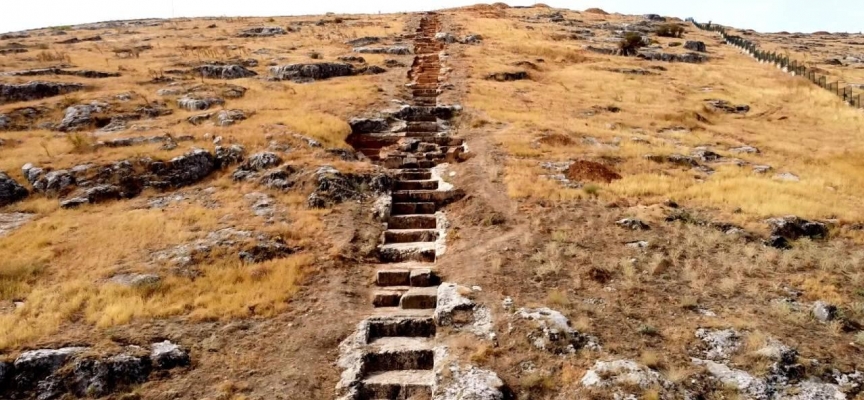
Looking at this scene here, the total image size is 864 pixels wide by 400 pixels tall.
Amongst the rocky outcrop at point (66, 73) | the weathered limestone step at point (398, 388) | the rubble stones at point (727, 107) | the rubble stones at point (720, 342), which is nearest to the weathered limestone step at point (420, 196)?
the weathered limestone step at point (398, 388)

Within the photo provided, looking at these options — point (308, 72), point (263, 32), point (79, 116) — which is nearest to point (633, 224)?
point (79, 116)

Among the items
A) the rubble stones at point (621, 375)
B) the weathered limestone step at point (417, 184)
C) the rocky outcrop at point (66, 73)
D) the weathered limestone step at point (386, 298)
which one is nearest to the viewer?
the rubble stones at point (621, 375)

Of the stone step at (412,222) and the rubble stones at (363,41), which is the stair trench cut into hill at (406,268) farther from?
the rubble stones at (363,41)

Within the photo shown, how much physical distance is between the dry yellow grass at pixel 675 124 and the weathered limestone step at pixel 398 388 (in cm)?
999

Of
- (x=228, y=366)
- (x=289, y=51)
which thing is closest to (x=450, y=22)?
(x=289, y=51)

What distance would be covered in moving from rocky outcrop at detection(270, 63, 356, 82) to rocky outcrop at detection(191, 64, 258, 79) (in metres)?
1.78

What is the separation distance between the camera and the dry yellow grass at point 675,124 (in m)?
20.0

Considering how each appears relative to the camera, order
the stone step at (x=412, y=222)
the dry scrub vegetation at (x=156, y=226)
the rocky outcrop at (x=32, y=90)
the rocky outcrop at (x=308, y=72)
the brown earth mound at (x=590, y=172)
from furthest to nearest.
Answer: the rocky outcrop at (x=308, y=72) < the rocky outcrop at (x=32, y=90) < the brown earth mound at (x=590, y=172) < the stone step at (x=412, y=222) < the dry scrub vegetation at (x=156, y=226)

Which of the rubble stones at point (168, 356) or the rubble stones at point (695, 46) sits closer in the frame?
the rubble stones at point (168, 356)

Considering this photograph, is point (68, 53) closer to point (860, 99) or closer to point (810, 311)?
point (810, 311)

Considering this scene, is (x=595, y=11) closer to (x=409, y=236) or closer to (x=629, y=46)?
(x=629, y=46)

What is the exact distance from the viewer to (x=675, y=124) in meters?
31.3

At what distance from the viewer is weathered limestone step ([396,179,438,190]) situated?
69.0 feet

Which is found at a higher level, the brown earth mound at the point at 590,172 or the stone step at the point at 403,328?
the brown earth mound at the point at 590,172
